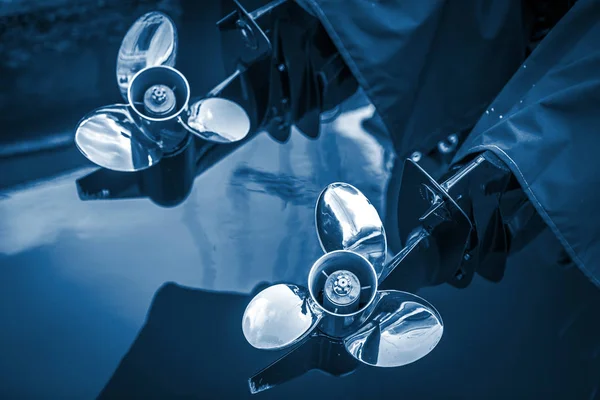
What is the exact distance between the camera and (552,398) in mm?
1507

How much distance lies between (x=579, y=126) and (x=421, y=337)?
55 centimetres

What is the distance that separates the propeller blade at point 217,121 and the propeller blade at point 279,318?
43cm

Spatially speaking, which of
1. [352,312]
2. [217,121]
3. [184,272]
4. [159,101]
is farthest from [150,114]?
[352,312]

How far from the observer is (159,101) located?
1542 millimetres

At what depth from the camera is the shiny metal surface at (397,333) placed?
1.33m

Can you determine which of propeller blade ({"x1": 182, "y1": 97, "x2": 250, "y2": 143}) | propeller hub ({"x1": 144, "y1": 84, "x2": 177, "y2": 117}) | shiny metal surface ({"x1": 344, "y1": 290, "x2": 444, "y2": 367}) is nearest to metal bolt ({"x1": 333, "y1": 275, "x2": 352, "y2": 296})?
shiny metal surface ({"x1": 344, "y1": 290, "x2": 444, "y2": 367})

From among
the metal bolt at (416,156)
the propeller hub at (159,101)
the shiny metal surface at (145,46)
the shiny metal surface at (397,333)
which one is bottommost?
the shiny metal surface at (397,333)

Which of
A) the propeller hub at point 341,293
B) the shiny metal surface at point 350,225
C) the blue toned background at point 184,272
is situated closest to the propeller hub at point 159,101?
the blue toned background at point 184,272

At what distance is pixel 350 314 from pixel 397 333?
5.6 inches

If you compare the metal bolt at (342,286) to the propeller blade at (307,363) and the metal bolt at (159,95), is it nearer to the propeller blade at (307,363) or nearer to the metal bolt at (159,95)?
the propeller blade at (307,363)

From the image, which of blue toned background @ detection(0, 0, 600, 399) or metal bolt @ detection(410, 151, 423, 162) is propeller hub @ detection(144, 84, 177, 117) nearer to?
blue toned background @ detection(0, 0, 600, 399)

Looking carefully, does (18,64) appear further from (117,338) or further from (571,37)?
(571,37)

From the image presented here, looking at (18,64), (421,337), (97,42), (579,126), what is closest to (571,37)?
Result: (579,126)

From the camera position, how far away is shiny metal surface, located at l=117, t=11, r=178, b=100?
5.33 ft
